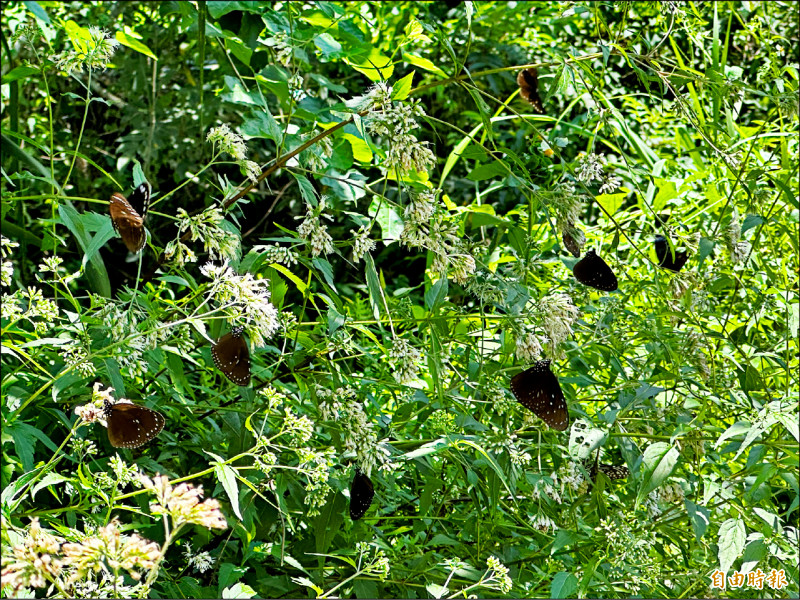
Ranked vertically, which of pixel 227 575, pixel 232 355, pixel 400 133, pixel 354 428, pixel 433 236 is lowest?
pixel 227 575

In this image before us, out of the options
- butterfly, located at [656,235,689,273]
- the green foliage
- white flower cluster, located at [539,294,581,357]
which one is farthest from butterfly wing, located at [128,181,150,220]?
butterfly, located at [656,235,689,273]

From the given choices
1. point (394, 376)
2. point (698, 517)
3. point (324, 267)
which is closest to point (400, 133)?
point (324, 267)

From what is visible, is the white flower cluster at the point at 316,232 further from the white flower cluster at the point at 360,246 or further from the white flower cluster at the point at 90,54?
the white flower cluster at the point at 90,54

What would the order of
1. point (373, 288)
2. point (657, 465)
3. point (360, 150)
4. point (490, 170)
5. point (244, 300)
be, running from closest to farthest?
point (244, 300)
point (373, 288)
point (657, 465)
point (490, 170)
point (360, 150)

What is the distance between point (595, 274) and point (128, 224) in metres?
0.63

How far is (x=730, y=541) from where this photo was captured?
1.06m

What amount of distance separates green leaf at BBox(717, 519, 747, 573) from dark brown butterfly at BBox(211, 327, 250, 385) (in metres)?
0.60

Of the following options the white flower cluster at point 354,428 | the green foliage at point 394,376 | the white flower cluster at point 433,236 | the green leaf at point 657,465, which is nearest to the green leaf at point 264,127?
the green foliage at point 394,376

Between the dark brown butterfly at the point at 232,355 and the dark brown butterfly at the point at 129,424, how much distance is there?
108 millimetres

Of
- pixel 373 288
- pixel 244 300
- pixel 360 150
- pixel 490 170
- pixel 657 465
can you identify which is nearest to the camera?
pixel 244 300

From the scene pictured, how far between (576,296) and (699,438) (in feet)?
1.02

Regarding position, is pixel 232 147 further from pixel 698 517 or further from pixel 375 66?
pixel 698 517

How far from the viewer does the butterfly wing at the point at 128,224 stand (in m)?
0.89

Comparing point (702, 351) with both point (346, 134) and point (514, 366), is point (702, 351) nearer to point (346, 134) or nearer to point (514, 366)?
point (514, 366)
